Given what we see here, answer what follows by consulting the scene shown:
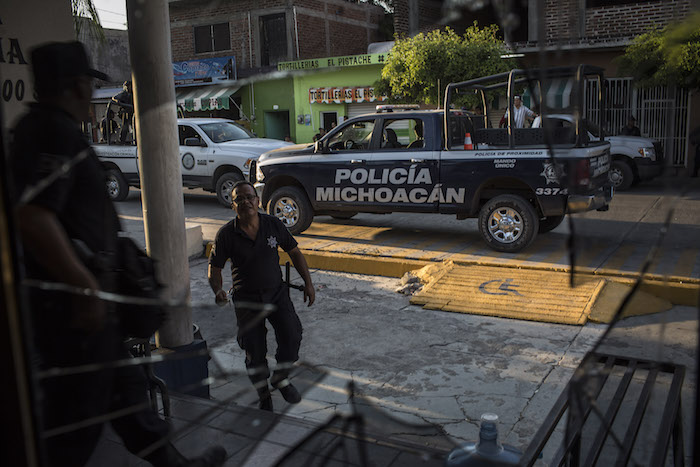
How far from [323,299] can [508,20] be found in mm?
5282

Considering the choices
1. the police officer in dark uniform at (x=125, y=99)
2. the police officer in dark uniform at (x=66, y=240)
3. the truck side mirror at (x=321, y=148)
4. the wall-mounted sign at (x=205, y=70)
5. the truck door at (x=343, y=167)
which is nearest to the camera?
the police officer in dark uniform at (x=66, y=240)

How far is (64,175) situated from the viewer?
6.02 ft

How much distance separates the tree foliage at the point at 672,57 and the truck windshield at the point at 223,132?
11.6m

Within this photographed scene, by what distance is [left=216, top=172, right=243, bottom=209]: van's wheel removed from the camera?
12.0m

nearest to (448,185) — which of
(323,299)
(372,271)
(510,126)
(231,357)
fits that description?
(510,126)

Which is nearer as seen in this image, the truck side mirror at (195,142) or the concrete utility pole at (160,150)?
the concrete utility pole at (160,150)

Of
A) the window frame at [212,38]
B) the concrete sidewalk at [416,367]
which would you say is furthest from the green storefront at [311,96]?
the concrete sidewalk at [416,367]

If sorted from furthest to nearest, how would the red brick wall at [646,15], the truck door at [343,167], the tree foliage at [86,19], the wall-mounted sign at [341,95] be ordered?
1. the wall-mounted sign at [341,95]
2. the truck door at [343,167]
3. the tree foliage at [86,19]
4. the red brick wall at [646,15]

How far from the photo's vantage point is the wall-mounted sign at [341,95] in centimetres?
2098

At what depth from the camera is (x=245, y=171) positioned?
11.8 meters

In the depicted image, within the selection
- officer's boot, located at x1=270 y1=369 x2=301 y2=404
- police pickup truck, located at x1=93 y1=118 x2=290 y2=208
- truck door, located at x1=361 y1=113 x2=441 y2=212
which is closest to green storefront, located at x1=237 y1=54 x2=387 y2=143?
police pickup truck, located at x1=93 y1=118 x2=290 y2=208

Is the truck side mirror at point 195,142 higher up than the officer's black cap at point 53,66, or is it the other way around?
the officer's black cap at point 53,66

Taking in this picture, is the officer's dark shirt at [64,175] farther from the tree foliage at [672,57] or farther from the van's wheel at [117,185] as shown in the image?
the van's wheel at [117,185]

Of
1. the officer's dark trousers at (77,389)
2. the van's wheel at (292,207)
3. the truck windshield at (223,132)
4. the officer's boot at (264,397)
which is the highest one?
the truck windshield at (223,132)
